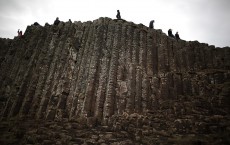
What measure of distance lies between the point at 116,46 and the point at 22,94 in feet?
14.2

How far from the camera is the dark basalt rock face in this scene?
8.94m

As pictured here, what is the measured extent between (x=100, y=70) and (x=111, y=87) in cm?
94

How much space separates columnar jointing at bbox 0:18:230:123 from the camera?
32.1ft

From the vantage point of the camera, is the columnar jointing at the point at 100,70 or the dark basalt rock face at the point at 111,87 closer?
the dark basalt rock face at the point at 111,87

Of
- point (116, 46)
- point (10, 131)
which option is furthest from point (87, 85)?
point (10, 131)

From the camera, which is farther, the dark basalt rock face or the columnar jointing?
the columnar jointing

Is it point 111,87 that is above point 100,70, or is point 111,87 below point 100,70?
below

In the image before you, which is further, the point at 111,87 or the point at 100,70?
the point at 100,70

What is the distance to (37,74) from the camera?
10.7 m

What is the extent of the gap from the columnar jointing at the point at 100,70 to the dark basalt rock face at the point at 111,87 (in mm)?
40

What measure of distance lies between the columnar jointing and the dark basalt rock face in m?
0.04

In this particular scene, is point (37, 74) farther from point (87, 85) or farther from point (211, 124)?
point (211, 124)

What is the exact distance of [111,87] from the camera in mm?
9891

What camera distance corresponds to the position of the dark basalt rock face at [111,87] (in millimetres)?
8938
